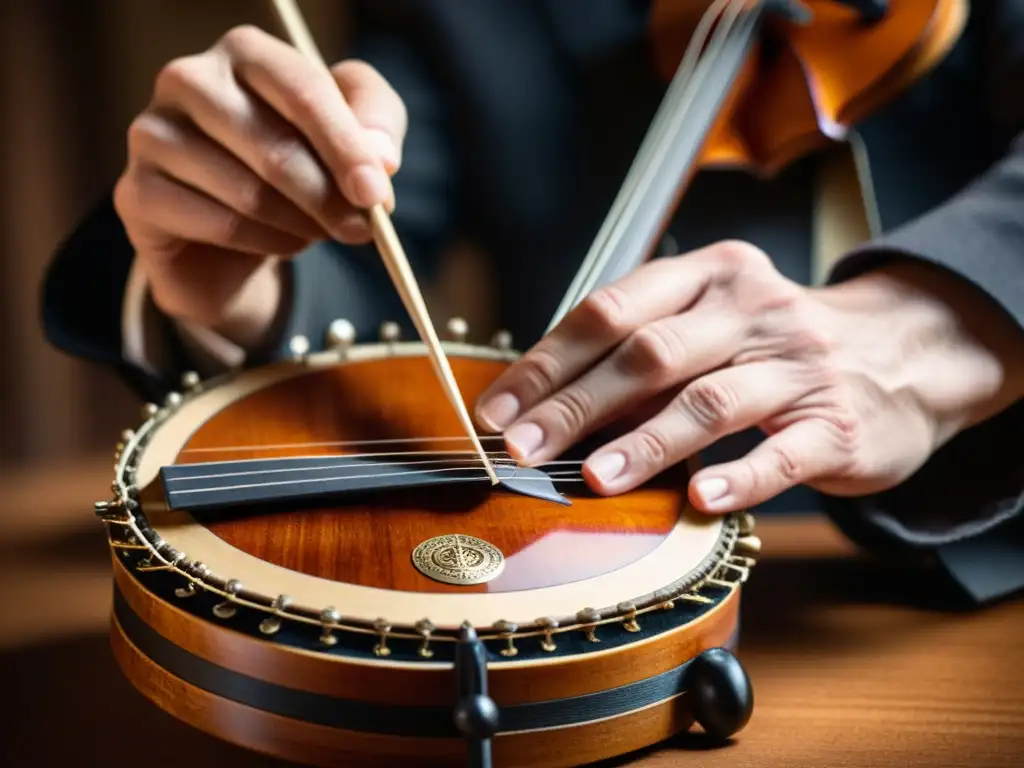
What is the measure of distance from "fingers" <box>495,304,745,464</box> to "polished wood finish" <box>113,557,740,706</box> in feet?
0.59

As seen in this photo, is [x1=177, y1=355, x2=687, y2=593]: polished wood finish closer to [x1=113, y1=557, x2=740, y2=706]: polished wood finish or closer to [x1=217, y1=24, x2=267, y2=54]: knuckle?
[x1=113, y1=557, x2=740, y2=706]: polished wood finish

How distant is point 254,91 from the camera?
0.68m

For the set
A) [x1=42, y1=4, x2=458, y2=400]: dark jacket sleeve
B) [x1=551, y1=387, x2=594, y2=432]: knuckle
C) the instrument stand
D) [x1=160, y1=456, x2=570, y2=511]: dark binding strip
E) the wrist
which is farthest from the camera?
[x1=42, y1=4, x2=458, y2=400]: dark jacket sleeve

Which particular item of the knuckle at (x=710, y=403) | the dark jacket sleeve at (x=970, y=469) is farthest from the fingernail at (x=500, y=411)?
the dark jacket sleeve at (x=970, y=469)

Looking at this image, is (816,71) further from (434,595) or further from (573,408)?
(434,595)

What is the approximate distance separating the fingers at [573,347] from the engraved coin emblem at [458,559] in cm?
14

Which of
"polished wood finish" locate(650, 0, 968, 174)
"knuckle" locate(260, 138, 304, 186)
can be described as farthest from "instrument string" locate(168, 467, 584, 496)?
"polished wood finish" locate(650, 0, 968, 174)

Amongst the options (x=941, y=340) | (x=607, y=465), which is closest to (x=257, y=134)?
(x=607, y=465)

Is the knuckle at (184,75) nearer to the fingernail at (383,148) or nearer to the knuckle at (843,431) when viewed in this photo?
the fingernail at (383,148)

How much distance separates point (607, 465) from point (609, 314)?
0.39 ft

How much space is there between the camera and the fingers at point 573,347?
67 cm

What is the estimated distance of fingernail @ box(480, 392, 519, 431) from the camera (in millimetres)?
666

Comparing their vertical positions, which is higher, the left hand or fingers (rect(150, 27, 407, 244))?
fingers (rect(150, 27, 407, 244))

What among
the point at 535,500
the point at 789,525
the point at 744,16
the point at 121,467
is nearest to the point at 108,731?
the point at 121,467
